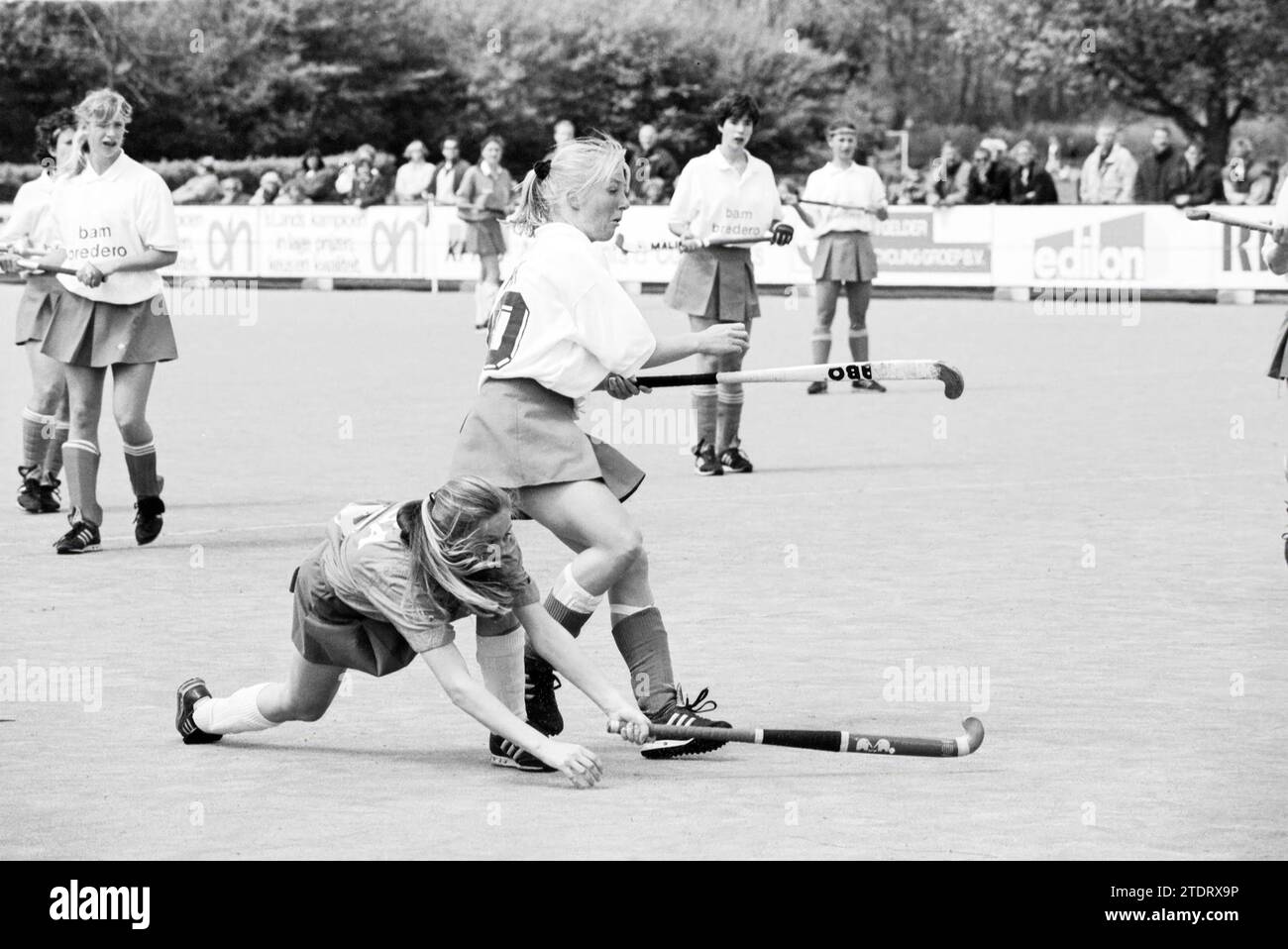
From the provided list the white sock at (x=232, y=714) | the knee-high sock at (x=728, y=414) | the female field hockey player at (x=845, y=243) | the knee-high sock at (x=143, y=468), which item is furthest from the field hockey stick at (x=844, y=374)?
the female field hockey player at (x=845, y=243)

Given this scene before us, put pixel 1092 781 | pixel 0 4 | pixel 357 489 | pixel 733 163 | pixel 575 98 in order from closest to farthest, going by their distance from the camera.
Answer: pixel 1092 781 < pixel 357 489 < pixel 733 163 < pixel 0 4 < pixel 575 98

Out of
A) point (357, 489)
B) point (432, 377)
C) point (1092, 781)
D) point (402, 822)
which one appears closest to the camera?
point (402, 822)

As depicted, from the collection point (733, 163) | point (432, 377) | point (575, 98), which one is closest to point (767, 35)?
point (575, 98)

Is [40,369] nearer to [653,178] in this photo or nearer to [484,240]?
[484,240]

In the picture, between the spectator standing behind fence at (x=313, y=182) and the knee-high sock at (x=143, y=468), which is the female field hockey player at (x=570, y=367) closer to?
the knee-high sock at (x=143, y=468)

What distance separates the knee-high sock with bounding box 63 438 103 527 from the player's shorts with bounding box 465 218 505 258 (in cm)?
1413

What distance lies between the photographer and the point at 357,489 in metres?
12.1

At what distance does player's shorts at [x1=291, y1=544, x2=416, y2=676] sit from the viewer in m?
6.25

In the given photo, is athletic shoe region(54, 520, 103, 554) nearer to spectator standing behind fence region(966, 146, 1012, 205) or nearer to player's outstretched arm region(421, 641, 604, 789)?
player's outstretched arm region(421, 641, 604, 789)

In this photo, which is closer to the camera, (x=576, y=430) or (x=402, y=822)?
(x=402, y=822)

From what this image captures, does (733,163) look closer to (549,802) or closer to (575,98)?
(549,802)

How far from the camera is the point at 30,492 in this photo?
11656 millimetres

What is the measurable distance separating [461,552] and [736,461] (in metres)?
7.26

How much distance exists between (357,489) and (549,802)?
624cm
